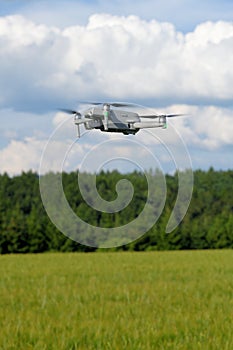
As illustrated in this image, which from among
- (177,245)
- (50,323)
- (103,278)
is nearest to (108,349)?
(50,323)

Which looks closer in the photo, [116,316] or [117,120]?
[117,120]

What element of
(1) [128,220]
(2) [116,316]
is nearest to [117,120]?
(2) [116,316]

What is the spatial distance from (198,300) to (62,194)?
10437 millimetres

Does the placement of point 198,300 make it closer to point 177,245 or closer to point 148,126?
point 148,126

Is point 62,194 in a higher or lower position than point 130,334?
higher

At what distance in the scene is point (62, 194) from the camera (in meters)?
4.41

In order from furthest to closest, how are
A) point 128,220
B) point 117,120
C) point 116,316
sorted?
point 128,220 → point 116,316 → point 117,120

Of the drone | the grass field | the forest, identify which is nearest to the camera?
the drone

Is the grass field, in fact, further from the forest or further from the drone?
the forest

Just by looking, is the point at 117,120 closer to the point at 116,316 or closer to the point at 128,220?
the point at 116,316

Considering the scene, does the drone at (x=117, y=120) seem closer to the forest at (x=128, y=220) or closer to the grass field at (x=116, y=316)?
the grass field at (x=116, y=316)

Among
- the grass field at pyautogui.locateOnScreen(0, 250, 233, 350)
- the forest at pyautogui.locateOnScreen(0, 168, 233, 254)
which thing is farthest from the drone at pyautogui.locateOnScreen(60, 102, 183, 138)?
the forest at pyautogui.locateOnScreen(0, 168, 233, 254)

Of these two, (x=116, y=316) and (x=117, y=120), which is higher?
(x=117, y=120)

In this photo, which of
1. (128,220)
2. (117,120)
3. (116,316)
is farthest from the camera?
(128,220)
